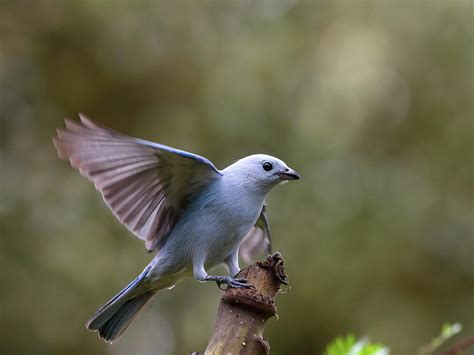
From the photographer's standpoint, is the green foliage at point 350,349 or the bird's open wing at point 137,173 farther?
the bird's open wing at point 137,173

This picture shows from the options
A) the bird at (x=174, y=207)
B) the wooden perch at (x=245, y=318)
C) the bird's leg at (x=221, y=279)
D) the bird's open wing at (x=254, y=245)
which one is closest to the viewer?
the wooden perch at (x=245, y=318)

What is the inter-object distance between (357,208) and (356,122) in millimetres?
1179

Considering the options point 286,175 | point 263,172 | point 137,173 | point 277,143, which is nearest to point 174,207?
point 137,173

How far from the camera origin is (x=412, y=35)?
9922mm

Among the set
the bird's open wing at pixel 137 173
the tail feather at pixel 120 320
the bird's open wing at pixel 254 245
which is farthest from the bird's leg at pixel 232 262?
the bird's open wing at pixel 254 245

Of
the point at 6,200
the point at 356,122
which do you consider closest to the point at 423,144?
the point at 356,122

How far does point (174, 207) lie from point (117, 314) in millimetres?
687

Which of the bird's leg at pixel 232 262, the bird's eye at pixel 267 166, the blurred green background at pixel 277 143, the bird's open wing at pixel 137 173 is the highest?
the blurred green background at pixel 277 143

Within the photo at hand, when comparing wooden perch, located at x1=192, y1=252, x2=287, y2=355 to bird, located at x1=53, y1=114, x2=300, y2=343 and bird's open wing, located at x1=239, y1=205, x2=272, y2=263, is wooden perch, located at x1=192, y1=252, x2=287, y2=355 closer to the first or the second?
bird, located at x1=53, y1=114, x2=300, y2=343

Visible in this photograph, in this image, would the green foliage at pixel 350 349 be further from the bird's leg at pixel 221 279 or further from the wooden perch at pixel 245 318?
the bird's leg at pixel 221 279

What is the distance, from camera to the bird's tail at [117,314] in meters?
4.05

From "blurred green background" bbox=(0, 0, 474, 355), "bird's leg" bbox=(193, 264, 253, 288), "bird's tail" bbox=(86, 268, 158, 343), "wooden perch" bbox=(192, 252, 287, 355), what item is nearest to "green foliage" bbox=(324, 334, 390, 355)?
"wooden perch" bbox=(192, 252, 287, 355)

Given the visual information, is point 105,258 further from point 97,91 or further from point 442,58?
point 442,58

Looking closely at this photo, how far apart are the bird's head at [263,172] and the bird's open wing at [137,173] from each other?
16 centimetres
